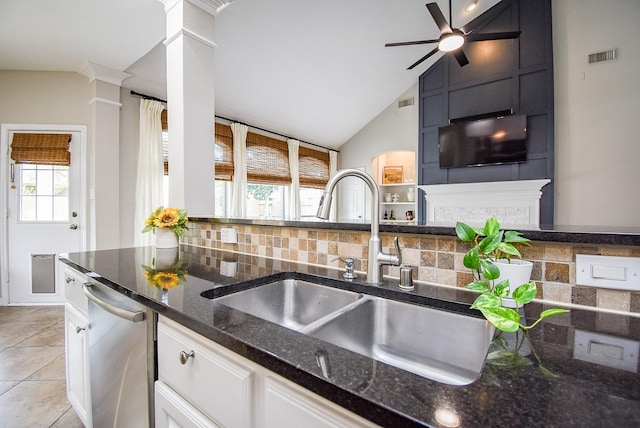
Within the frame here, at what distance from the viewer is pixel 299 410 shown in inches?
19.9

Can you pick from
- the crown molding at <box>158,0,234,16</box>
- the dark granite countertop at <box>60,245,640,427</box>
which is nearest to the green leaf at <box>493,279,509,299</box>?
the dark granite countertop at <box>60,245,640,427</box>

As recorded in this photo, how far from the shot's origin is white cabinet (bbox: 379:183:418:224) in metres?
5.63

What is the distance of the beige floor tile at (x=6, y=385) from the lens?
1.79 metres

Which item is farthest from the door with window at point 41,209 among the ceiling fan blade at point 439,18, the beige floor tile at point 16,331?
the ceiling fan blade at point 439,18

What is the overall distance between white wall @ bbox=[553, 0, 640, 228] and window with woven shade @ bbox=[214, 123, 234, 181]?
15.0ft

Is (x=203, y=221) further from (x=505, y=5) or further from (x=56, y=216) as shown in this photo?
(x=505, y=5)

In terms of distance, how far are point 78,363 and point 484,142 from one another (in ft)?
16.3

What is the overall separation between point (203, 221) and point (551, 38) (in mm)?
5141

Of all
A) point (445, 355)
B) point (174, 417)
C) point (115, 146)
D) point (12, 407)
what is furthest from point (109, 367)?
point (115, 146)

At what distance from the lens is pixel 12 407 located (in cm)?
165

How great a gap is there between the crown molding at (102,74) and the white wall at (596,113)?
18.1 ft

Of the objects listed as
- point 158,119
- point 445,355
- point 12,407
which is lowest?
point 12,407

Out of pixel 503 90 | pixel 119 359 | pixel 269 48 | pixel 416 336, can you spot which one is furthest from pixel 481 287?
pixel 503 90

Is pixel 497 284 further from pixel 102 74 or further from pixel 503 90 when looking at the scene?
pixel 503 90
